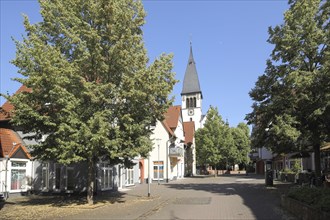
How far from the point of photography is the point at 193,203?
19.6 meters

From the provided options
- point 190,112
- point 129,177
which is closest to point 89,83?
point 129,177

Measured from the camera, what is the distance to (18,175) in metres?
26.5

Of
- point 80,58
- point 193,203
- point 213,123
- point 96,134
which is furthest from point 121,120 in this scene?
point 213,123

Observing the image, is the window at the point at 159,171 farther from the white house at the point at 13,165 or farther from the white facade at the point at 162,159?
the white house at the point at 13,165

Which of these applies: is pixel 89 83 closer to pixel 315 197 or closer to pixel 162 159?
pixel 315 197

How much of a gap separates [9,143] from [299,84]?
19.6 meters

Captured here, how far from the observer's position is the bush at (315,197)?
433 inches

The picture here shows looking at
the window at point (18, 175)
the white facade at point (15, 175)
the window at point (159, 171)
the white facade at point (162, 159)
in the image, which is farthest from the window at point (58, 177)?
the window at point (159, 171)

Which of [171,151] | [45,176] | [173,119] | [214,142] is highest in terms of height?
[173,119]

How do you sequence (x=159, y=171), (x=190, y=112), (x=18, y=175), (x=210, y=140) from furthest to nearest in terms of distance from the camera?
(x=190, y=112) < (x=210, y=140) < (x=159, y=171) < (x=18, y=175)

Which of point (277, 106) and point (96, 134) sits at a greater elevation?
point (277, 106)

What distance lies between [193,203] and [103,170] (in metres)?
10.4

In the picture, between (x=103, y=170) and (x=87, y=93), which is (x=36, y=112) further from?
(x=103, y=170)

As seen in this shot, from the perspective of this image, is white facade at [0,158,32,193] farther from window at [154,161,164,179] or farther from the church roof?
the church roof
